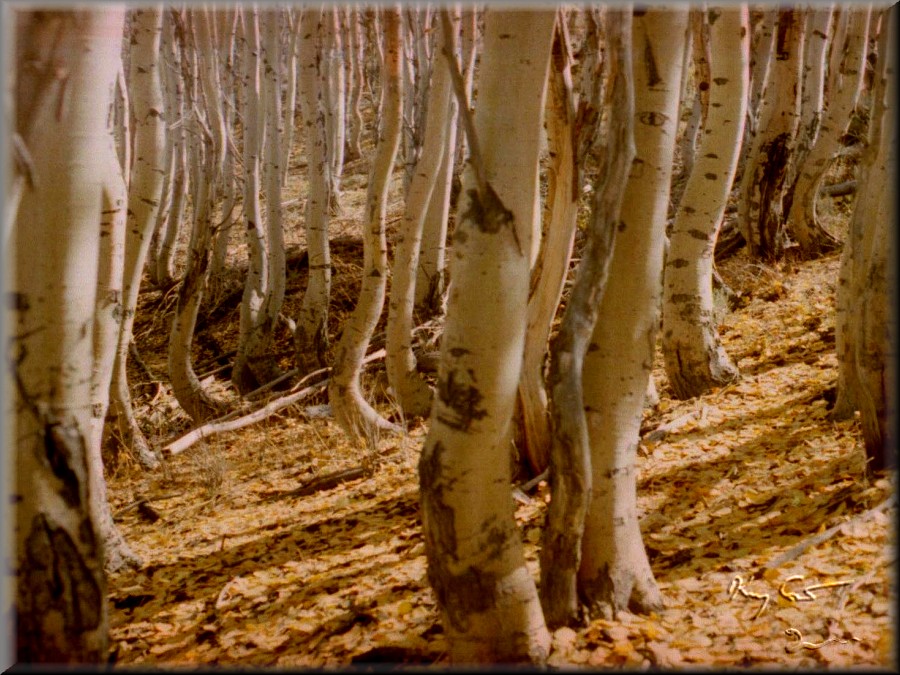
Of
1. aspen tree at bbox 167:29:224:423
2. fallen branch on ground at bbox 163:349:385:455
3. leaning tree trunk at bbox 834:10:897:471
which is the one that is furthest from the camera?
aspen tree at bbox 167:29:224:423

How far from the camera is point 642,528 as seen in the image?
3.44 meters

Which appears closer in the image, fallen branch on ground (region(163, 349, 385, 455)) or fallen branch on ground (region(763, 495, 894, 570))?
fallen branch on ground (region(763, 495, 894, 570))

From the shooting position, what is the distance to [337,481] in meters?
4.77

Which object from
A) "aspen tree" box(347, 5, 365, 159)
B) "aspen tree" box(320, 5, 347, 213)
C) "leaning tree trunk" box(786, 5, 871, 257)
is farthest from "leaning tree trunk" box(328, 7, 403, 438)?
"aspen tree" box(347, 5, 365, 159)

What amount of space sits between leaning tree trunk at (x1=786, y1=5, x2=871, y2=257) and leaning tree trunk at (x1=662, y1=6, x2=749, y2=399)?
278 centimetres

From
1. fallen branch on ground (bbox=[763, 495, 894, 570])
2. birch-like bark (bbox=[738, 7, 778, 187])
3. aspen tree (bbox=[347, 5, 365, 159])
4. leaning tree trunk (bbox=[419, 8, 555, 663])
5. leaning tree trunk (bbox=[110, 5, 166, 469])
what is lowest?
fallen branch on ground (bbox=[763, 495, 894, 570])

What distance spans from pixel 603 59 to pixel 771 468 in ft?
7.59

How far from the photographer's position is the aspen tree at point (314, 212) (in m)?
6.59

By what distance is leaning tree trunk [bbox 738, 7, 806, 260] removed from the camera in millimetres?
7035

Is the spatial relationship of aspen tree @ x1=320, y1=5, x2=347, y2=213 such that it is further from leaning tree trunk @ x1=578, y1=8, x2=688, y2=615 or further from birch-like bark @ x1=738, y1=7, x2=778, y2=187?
leaning tree trunk @ x1=578, y1=8, x2=688, y2=615

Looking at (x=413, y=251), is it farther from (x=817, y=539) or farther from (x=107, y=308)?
(x=817, y=539)

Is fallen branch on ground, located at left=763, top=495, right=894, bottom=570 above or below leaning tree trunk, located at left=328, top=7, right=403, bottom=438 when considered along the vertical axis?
below

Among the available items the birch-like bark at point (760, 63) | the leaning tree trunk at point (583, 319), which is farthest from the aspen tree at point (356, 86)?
the leaning tree trunk at point (583, 319)

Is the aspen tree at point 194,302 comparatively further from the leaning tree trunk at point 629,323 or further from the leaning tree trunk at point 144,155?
the leaning tree trunk at point 629,323
